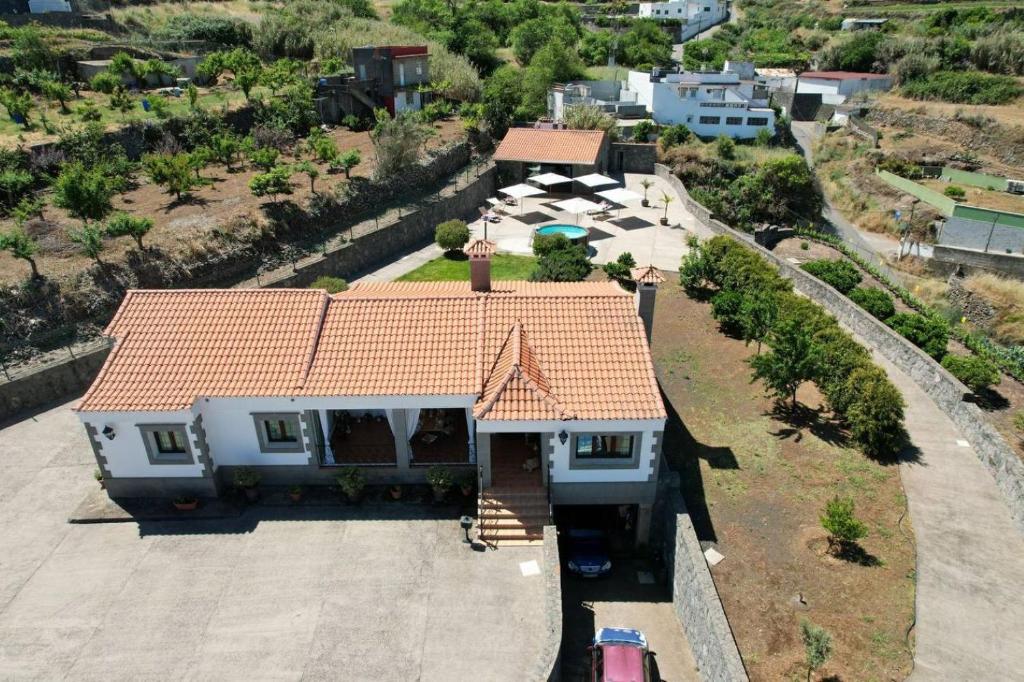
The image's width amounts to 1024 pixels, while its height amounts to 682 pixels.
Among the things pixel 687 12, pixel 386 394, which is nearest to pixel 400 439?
pixel 386 394

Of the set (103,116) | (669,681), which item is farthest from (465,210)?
(669,681)

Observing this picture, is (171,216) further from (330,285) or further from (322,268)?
(330,285)

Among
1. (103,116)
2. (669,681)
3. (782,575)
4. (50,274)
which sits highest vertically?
(103,116)

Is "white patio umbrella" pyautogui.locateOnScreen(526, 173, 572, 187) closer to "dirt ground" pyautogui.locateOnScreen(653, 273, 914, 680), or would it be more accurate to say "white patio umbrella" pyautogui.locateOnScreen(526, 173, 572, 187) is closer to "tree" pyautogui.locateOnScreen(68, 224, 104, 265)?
"dirt ground" pyautogui.locateOnScreen(653, 273, 914, 680)

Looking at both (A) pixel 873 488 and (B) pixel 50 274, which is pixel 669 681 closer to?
(A) pixel 873 488

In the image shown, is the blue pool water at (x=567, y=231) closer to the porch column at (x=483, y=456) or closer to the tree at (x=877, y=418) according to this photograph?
the tree at (x=877, y=418)

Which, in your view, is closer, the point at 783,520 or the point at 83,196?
the point at 783,520

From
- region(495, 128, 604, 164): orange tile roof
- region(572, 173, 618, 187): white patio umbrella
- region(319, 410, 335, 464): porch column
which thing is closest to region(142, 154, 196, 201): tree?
region(319, 410, 335, 464): porch column
